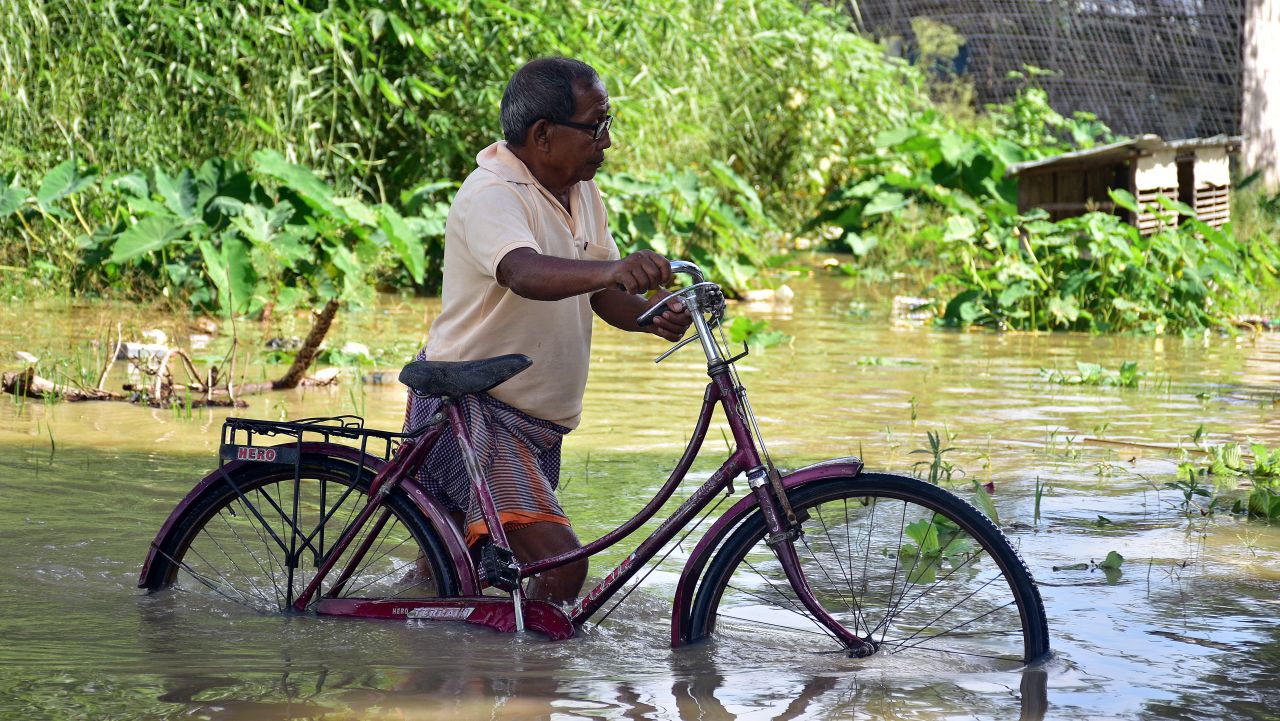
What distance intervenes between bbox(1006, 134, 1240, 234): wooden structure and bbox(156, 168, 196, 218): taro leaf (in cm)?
614

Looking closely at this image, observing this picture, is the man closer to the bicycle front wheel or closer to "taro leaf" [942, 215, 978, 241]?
the bicycle front wheel

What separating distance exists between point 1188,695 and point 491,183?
1930mm

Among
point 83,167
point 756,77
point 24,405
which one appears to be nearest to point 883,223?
point 756,77

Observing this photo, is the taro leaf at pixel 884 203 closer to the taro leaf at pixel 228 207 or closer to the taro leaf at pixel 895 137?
the taro leaf at pixel 895 137

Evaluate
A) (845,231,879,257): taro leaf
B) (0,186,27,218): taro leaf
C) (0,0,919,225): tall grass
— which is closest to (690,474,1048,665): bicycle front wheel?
(0,186,27,218): taro leaf

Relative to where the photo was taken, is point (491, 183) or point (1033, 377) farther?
point (1033, 377)

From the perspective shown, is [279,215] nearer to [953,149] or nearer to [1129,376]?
[1129,376]

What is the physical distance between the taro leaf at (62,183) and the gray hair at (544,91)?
7299 millimetres

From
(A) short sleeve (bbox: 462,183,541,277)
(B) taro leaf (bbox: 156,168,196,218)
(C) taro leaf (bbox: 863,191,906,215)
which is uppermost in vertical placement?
(C) taro leaf (bbox: 863,191,906,215)

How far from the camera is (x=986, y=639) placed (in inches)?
152

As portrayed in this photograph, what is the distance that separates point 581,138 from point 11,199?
7.74 meters

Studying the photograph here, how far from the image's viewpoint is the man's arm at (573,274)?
3180 millimetres

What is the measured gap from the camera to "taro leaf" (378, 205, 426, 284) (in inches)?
400

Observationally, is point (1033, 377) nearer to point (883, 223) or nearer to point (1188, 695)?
point (1188, 695)
